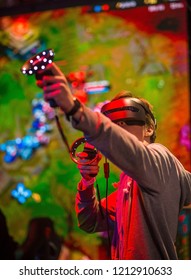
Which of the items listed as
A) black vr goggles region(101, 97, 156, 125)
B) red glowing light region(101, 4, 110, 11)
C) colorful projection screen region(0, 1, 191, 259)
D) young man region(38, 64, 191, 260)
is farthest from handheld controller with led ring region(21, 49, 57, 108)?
red glowing light region(101, 4, 110, 11)

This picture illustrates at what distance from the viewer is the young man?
2.04 feet

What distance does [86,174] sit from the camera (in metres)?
0.80

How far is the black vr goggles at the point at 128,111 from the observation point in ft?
2.52

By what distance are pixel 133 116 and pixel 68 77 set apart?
615mm

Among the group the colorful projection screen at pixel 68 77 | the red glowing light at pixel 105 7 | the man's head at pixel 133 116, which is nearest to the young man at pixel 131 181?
the man's head at pixel 133 116

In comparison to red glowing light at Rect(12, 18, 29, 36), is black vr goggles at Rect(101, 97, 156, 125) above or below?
below

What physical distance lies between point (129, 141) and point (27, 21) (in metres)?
1.01

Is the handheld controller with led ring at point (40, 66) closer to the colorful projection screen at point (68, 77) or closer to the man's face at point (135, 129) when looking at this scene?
the man's face at point (135, 129)

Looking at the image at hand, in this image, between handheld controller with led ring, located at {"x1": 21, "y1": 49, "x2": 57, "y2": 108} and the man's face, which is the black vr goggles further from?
handheld controller with led ring, located at {"x1": 21, "y1": 49, "x2": 57, "y2": 108}

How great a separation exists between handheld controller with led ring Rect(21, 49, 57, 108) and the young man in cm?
1
